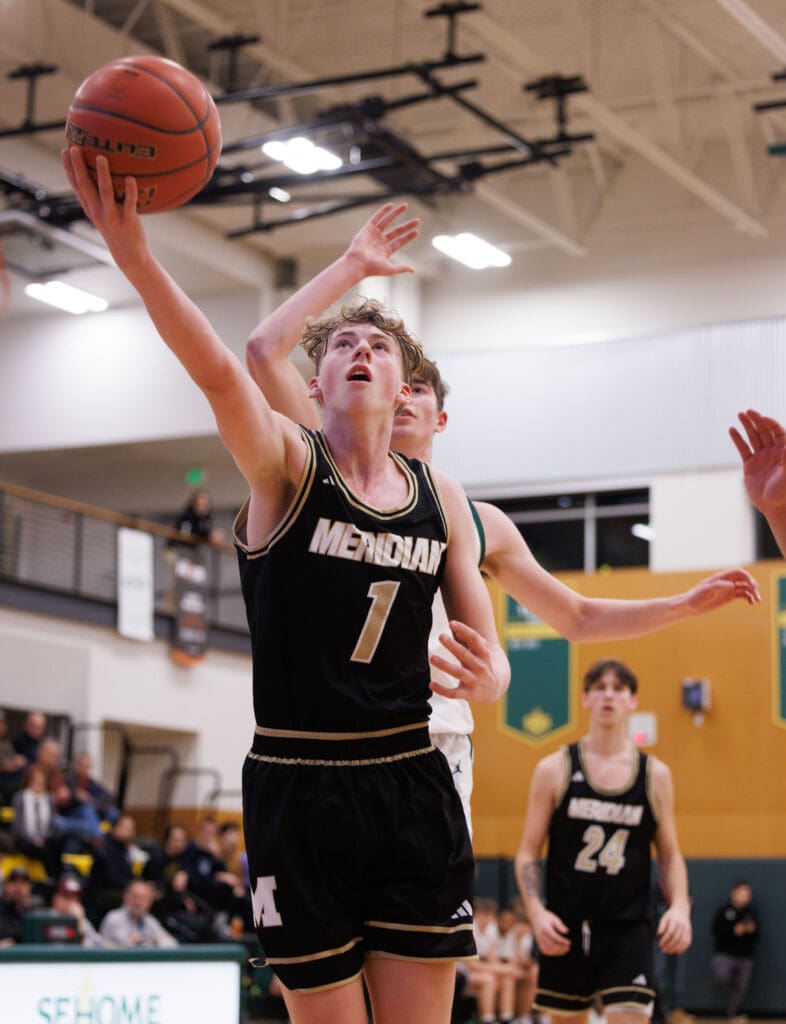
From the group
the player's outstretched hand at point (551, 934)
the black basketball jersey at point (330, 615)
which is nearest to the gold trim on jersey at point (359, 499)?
the black basketball jersey at point (330, 615)

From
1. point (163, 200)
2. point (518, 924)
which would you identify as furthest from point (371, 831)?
point (518, 924)

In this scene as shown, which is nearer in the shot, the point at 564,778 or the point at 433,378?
the point at 433,378

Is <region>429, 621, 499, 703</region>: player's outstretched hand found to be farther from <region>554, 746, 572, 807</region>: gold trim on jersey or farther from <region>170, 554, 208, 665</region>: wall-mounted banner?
<region>170, 554, 208, 665</region>: wall-mounted banner

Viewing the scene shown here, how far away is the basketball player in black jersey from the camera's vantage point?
3.37 metres

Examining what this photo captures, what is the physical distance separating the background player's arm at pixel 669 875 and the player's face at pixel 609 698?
290 millimetres

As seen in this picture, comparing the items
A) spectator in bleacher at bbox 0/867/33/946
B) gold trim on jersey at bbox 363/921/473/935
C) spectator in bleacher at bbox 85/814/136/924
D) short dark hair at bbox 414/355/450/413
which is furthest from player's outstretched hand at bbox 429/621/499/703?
spectator in bleacher at bbox 85/814/136/924

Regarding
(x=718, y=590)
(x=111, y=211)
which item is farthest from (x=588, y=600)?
(x=111, y=211)

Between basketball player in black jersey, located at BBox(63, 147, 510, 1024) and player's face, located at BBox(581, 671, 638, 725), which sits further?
player's face, located at BBox(581, 671, 638, 725)

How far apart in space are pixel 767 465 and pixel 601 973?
292cm

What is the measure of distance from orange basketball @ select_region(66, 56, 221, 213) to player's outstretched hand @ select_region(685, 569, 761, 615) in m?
1.81

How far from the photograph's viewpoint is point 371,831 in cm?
338

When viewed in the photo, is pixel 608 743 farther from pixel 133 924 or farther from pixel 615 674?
pixel 133 924

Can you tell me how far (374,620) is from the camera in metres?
3.46

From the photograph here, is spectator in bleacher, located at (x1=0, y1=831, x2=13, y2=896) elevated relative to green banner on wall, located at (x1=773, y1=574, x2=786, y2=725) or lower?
lower
